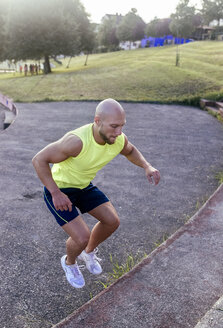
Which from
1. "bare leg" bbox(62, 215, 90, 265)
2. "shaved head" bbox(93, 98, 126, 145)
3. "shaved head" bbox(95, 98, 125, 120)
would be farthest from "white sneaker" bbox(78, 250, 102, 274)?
"shaved head" bbox(95, 98, 125, 120)

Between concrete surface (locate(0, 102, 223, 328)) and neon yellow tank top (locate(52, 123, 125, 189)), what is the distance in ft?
3.75

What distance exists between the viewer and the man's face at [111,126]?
2609mm

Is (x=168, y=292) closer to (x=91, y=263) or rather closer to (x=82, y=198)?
(x=91, y=263)

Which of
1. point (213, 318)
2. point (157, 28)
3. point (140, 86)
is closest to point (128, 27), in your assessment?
point (157, 28)

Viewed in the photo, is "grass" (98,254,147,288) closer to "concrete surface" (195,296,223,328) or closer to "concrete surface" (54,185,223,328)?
"concrete surface" (54,185,223,328)

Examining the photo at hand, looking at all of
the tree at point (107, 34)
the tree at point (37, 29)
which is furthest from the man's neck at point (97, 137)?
the tree at point (107, 34)

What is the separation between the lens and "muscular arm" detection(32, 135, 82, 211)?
269 centimetres

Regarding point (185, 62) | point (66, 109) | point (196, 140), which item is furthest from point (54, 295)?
point (185, 62)

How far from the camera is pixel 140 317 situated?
258 centimetres

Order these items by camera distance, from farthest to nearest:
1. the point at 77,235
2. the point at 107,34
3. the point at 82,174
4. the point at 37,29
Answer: the point at 107,34 → the point at 37,29 → the point at 82,174 → the point at 77,235

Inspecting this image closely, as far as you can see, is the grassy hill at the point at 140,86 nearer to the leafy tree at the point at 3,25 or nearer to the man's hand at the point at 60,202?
the leafy tree at the point at 3,25

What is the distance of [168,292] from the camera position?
287 centimetres

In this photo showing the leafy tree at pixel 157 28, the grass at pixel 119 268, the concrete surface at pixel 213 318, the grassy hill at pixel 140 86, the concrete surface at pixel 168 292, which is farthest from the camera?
the leafy tree at pixel 157 28

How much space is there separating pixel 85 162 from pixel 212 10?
6173cm
